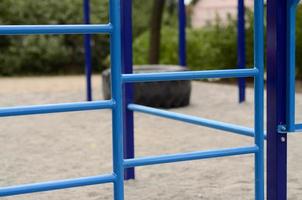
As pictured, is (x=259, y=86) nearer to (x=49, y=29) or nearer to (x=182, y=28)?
(x=49, y=29)

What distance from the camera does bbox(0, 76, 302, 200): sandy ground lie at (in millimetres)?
3260

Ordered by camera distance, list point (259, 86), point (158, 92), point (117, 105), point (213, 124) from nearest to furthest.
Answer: point (117, 105) < point (259, 86) < point (213, 124) < point (158, 92)

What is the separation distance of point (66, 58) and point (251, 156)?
9.98m

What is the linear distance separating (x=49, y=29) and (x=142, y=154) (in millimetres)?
2252

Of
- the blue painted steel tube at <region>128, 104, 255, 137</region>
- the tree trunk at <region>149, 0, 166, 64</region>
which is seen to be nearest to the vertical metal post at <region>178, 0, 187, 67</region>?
the tree trunk at <region>149, 0, 166, 64</region>

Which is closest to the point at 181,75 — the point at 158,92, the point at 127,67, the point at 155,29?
the point at 127,67

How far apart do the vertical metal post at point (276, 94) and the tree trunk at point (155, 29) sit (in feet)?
23.3

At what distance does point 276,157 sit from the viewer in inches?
94.9

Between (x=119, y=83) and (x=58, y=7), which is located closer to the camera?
(x=119, y=83)

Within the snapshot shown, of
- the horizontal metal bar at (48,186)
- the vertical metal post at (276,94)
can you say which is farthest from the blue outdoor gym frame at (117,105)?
the vertical metal post at (276,94)

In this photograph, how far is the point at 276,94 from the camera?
2367 mm

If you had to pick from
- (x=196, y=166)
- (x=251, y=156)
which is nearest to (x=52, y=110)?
(x=196, y=166)

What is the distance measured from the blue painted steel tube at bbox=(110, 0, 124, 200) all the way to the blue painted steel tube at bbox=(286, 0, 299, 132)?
667mm

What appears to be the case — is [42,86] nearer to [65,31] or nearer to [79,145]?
[79,145]
